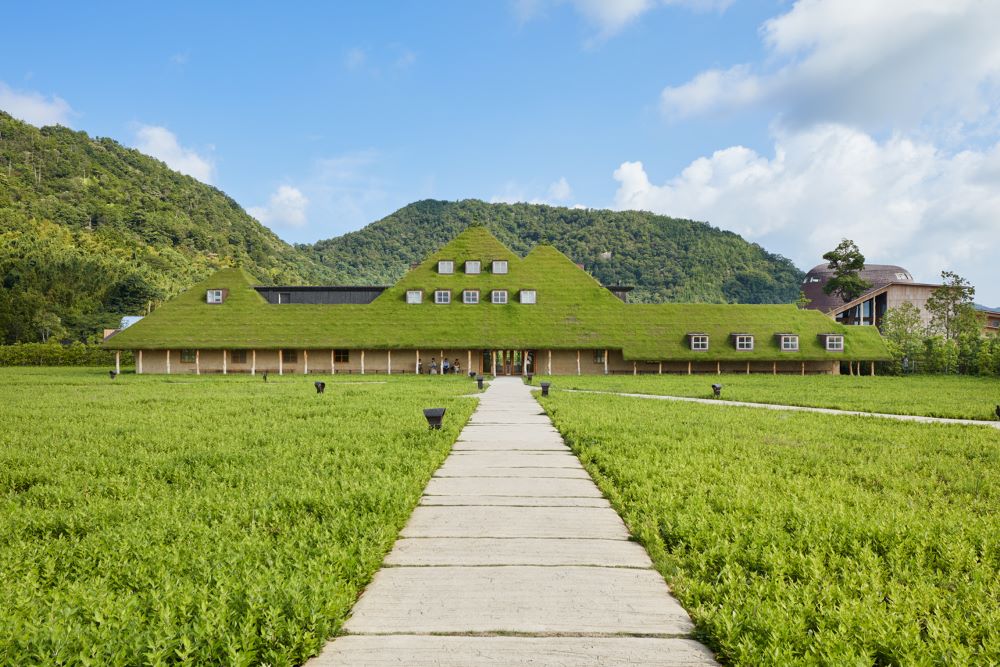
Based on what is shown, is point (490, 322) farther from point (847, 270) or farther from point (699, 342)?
point (847, 270)

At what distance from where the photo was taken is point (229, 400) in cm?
1800

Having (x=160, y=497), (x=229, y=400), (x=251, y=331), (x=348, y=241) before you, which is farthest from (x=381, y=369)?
(x=348, y=241)

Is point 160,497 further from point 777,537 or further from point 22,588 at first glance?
point 777,537

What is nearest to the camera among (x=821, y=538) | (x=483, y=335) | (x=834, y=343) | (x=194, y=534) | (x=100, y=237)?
(x=821, y=538)

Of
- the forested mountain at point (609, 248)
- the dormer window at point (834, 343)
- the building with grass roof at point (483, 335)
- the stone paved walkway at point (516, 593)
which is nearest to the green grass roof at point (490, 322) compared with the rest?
the building with grass roof at point (483, 335)

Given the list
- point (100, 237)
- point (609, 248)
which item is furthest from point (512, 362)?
point (100, 237)

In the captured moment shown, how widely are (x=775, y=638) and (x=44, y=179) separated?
393 feet

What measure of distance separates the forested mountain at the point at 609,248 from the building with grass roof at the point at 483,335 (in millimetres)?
39950

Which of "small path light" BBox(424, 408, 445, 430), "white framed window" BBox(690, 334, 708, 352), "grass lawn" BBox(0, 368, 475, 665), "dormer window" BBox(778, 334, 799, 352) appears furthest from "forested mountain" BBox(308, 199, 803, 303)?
"grass lawn" BBox(0, 368, 475, 665)

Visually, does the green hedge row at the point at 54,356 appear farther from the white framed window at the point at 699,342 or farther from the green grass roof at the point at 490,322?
the white framed window at the point at 699,342

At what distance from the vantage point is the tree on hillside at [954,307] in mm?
46678

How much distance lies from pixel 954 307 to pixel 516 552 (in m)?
59.7

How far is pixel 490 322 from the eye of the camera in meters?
40.4

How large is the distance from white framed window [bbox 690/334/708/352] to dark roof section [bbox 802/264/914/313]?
51.8m
